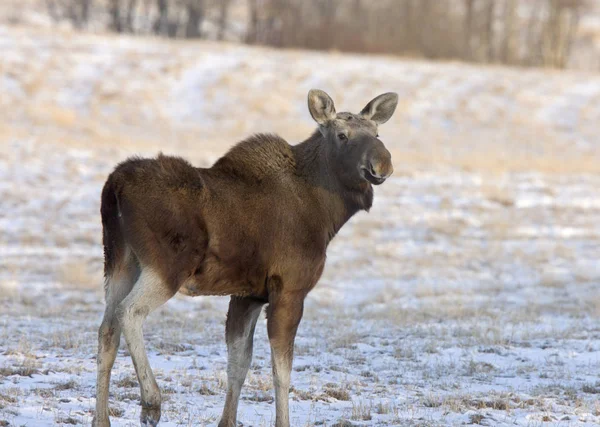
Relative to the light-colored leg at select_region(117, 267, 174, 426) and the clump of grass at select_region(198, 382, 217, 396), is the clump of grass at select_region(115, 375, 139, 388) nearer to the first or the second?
the clump of grass at select_region(198, 382, 217, 396)

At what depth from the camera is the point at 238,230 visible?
22.3 feet

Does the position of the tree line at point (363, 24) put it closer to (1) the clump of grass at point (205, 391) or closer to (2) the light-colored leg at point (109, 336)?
(1) the clump of grass at point (205, 391)

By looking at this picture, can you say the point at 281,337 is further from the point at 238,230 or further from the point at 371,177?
the point at 371,177

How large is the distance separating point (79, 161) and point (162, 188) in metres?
18.6

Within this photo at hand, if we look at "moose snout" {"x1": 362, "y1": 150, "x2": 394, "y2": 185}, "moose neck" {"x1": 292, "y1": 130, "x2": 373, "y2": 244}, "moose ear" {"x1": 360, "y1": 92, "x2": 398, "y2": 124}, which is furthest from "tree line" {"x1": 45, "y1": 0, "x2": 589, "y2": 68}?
"moose snout" {"x1": 362, "y1": 150, "x2": 394, "y2": 185}

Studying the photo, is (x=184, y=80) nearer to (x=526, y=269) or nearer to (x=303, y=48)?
(x=303, y=48)

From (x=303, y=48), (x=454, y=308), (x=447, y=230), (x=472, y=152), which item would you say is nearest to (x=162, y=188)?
(x=454, y=308)

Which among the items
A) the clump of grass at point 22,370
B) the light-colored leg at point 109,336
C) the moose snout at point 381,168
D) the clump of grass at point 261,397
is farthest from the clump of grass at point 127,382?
the moose snout at point 381,168

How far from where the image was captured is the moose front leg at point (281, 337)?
6.82 metres

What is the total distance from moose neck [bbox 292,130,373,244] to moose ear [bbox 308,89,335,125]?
0.20 m

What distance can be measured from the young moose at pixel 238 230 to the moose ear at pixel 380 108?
0.03 m

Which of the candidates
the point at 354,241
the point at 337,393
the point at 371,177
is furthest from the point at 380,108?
the point at 354,241

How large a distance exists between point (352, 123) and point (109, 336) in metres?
2.56

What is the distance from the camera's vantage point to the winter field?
822 centimetres
